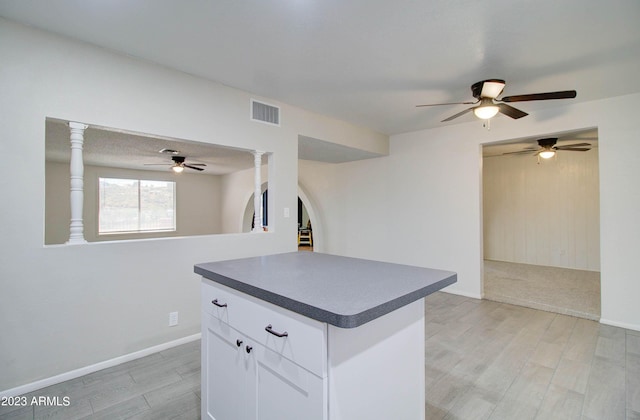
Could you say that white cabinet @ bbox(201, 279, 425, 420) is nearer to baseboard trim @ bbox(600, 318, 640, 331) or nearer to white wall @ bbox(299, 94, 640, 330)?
baseboard trim @ bbox(600, 318, 640, 331)

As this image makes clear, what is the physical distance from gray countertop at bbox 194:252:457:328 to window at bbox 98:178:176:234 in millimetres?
6847

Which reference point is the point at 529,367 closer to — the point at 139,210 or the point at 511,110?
the point at 511,110

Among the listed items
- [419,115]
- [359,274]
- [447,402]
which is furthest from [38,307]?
[419,115]

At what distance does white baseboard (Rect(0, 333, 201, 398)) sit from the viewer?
6.68ft

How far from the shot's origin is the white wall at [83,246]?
2.03 metres

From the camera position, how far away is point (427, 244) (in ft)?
15.8

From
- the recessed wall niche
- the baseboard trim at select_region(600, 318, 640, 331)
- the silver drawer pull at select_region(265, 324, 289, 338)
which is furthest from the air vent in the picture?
the baseboard trim at select_region(600, 318, 640, 331)

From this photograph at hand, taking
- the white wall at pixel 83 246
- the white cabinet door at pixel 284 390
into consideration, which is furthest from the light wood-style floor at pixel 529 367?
the white wall at pixel 83 246

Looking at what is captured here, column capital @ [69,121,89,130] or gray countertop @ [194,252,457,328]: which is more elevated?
column capital @ [69,121,89,130]

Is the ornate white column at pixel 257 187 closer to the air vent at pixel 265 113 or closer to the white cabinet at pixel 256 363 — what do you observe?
the air vent at pixel 265 113

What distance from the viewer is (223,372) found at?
4.92 ft

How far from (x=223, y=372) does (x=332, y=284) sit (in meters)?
0.75

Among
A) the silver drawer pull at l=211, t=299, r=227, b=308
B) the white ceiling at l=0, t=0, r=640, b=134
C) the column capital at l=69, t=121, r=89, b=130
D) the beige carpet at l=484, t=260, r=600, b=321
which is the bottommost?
the beige carpet at l=484, t=260, r=600, b=321

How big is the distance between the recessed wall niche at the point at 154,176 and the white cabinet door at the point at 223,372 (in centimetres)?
203
